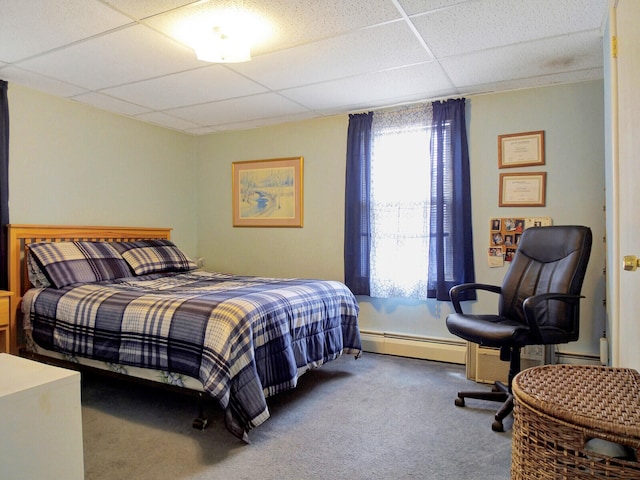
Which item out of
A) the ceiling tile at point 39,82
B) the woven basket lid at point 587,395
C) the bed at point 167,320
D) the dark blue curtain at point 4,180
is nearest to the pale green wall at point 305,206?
the bed at point 167,320

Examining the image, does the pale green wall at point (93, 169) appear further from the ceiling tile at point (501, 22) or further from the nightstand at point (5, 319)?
the ceiling tile at point (501, 22)

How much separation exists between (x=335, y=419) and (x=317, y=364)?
0.44 metres

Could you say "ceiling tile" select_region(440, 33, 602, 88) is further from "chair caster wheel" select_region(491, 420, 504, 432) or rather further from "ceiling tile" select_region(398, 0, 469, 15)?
"chair caster wheel" select_region(491, 420, 504, 432)

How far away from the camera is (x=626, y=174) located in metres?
1.57

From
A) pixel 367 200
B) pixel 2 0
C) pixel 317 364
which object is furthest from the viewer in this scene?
pixel 367 200

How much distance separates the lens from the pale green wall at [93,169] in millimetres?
3260

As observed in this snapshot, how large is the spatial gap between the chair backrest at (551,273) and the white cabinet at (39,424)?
223cm

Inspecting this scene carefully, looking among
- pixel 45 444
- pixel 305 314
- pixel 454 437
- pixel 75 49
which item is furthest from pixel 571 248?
pixel 75 49

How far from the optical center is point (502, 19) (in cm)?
225

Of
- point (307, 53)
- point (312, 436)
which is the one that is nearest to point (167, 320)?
point (312, 436)

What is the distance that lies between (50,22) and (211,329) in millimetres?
Answer: 1841

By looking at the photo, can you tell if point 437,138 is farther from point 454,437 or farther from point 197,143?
point 197,143

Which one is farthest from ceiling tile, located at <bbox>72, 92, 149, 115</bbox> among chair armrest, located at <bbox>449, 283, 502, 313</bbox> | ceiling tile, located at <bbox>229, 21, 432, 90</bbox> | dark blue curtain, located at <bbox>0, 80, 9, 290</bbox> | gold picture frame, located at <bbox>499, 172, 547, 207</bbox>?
gold picture frame, located at <bbox>499, 172, 547, 207</bbox>

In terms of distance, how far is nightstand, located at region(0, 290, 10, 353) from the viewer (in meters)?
2.85
